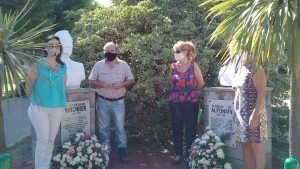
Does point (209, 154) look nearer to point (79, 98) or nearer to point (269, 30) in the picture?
point (79, 98)

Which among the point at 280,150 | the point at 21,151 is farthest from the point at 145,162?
the point at 280,150

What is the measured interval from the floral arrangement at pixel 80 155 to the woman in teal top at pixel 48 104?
32cm

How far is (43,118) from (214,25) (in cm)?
389

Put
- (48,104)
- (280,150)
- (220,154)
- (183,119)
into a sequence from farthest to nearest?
(280,150) → (183,119) → (220,154) → (48,104)

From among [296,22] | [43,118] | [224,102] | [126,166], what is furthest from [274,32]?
[126,166]

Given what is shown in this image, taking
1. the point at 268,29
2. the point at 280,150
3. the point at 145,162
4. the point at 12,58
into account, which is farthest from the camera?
the point at 280,150

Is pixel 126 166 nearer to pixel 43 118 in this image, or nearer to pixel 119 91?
pixel 119 91

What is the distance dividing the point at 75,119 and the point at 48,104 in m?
0.97

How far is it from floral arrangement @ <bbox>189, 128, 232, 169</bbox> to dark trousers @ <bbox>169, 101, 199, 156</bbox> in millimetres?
407

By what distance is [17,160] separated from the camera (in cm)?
676

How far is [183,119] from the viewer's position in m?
6.11

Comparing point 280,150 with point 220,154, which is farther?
point 280,150

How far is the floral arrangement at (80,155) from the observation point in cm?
554

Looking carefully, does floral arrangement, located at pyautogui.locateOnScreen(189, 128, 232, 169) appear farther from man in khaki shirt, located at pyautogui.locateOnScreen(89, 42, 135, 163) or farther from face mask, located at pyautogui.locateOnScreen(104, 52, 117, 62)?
face mask, located at pyautogui.locateOnScreen(104, 52, 117, 62)
